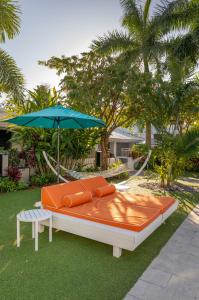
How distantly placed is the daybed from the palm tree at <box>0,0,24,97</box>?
19.8ft

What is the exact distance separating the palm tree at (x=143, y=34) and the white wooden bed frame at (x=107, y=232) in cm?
948

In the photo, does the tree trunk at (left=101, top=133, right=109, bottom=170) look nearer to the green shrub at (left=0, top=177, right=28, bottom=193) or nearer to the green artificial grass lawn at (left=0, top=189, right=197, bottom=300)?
the green shrub at (left=0, top=177, right=28, bottom=193)

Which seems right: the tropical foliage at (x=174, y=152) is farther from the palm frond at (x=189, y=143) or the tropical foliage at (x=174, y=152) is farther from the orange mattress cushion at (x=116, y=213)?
the orange mattress cushion at (x=116, y=213)

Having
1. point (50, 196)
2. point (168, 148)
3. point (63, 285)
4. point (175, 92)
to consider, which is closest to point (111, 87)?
point (175, 92)

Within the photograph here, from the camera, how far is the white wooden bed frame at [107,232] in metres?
3.45

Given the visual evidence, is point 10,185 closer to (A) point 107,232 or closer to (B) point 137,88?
(A) point 107,232

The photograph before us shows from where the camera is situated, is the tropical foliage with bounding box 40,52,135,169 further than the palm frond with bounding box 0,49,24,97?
Yes

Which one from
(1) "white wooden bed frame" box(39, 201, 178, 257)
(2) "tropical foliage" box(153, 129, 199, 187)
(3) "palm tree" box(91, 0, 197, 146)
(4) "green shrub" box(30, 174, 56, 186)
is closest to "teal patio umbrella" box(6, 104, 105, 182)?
(1) "white wooden bed frame" box(39, 201, 178, 257)

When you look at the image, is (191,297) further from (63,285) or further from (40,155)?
(40,155)

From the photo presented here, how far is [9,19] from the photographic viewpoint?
30.8 ft

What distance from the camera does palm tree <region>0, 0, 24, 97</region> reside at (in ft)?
29.9

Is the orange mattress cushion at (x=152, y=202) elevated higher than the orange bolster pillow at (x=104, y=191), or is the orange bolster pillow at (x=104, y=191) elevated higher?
the orange bolster pillow at (x=104, y=191)

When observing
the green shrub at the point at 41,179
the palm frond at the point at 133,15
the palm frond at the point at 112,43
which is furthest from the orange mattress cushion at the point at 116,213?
the palm frond at the point at 133,15

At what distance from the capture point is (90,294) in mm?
2717
